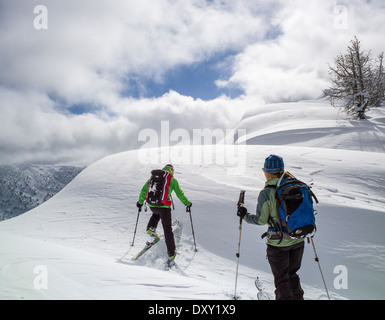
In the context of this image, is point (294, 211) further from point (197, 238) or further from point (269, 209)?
point (197, 238)

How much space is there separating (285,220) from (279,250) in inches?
20.6

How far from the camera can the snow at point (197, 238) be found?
125 inches

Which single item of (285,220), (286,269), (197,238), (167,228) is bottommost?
(197,238)

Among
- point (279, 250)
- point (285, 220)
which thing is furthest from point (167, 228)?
point (285, 220)

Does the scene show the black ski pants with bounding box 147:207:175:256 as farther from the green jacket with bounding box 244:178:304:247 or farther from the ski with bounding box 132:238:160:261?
the green jacket with bounding box 244:178:304:247

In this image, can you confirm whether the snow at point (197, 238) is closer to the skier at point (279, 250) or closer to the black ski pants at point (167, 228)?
the black ski pants at point (167, 228)

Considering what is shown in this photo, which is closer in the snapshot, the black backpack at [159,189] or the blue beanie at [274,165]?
the blue beanie at [274,165]

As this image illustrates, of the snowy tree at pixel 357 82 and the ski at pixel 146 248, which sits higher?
the snowy tree at pixel 357 82

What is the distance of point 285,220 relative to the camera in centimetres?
306

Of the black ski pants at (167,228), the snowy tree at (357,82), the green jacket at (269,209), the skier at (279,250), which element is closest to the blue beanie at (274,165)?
the skier at (279,250)

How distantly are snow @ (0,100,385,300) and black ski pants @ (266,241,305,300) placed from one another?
0.84 meters

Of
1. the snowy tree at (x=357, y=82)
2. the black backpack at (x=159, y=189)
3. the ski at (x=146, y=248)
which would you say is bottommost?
the ski at (x=146, y=248)
